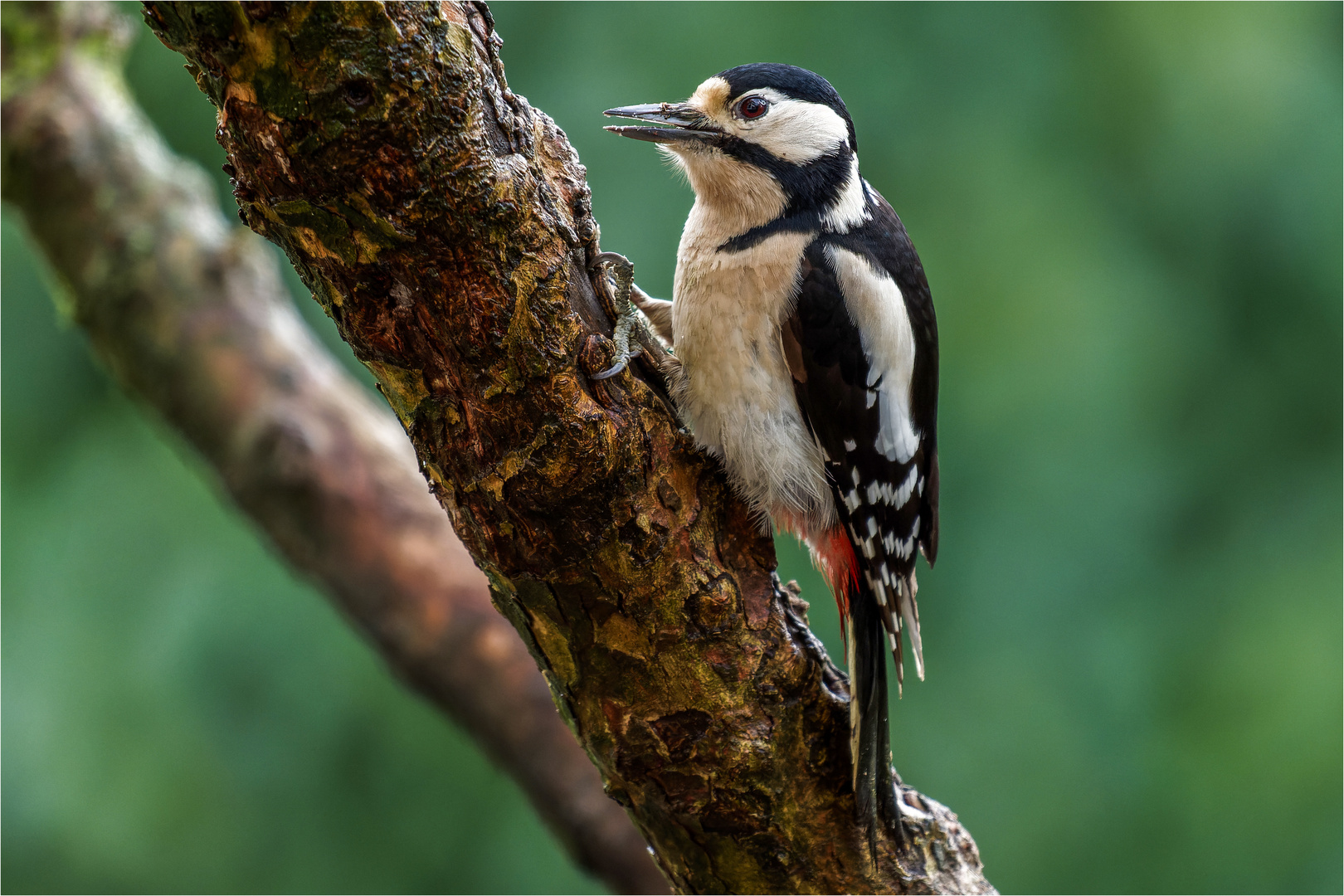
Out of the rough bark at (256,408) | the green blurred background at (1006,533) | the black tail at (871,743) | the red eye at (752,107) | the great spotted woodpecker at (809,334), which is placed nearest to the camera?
the black tail at (871,743)

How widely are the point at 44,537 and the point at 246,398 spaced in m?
1.20

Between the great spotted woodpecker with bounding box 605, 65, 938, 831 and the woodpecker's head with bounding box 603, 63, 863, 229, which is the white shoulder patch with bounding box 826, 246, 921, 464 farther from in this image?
the woodpecker's head with bounding box 603, 63, 863, 229

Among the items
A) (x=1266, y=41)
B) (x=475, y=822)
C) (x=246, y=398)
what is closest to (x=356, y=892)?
(x=475, y=822)

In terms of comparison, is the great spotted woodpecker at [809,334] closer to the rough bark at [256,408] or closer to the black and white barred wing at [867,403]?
the black and white barred wing at [867,403]

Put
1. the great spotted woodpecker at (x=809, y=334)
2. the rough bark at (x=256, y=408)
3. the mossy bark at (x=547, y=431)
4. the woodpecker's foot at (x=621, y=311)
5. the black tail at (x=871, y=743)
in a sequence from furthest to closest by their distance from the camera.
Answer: the rough bark at (x=256, y=408) → the great spotted woodpecker at (x=809, y=334) → the black tail at (x=871, y=743) → the woodpecker's foot at (x=621, y=311) → the mossy bark at (x=547, y=431)

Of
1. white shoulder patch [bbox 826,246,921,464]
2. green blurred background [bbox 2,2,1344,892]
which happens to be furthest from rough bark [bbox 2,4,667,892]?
white shoulder patch [bbox 826,246,921,464]

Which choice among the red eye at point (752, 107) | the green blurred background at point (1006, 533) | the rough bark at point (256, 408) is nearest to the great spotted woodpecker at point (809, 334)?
the red eye at point (752, 107)

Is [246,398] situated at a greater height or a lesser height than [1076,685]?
greater

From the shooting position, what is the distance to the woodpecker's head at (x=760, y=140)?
1.69 m

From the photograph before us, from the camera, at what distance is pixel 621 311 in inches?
55.0

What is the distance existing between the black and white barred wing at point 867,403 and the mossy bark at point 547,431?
22 centimetres

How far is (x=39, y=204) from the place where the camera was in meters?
2.51

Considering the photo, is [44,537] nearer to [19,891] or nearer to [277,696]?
[277,696]

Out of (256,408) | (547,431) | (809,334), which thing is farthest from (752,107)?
(256,408)
